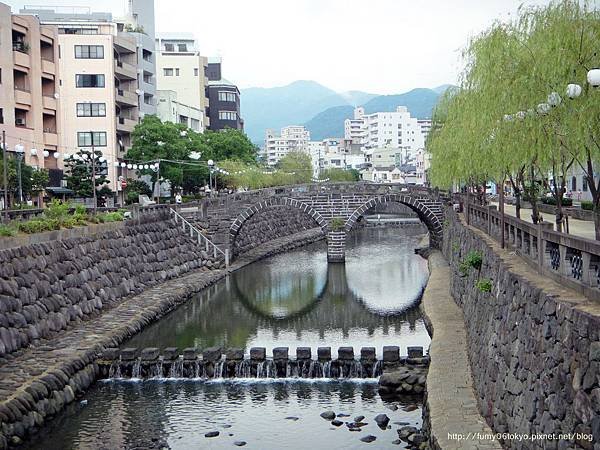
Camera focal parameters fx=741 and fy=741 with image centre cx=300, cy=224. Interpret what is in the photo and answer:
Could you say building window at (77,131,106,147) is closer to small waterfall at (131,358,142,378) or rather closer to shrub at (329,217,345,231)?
shrub at (329,217,345,231)

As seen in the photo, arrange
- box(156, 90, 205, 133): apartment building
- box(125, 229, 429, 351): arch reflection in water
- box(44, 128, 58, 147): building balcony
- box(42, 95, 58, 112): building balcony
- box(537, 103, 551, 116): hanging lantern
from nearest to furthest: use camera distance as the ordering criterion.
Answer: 1. box(537, 103, 551, 116): hanging lantern
2. box(125, 229, 429, 351): arch reflection in water
3. box(44, 128, 58, 147): building balcony
4. box(42, 95, 58, 112): building balcony
5. box(156, 90, 205, 133): apartment building

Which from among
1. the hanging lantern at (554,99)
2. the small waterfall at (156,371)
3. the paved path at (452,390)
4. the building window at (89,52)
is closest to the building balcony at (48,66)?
the building window at (89,52)

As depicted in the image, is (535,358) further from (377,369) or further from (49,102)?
(49,102)

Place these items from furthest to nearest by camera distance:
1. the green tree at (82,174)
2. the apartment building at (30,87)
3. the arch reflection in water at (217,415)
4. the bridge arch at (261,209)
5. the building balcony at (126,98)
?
the building balcony at (126,98) → the bridge arch at (261,209) → the green tree at (82,174) → the apartment building at (30,87) → the arch reflection in water at (217,415)

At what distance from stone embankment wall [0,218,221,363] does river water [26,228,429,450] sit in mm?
2592

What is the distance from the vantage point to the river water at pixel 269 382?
17.9 m

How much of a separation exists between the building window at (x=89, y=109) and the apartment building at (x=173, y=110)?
43.3ft

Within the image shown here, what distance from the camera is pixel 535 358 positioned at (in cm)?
1117

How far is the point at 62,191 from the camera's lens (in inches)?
1897

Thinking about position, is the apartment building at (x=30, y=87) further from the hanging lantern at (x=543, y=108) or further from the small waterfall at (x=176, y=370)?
the hanging lantern at (x=543, y=108)

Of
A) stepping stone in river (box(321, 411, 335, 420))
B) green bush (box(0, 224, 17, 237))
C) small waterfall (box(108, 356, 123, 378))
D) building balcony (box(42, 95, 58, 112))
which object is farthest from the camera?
building balcony (box(42, 95, 58, 112))

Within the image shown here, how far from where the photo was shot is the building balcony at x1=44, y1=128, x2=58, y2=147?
2024 inches

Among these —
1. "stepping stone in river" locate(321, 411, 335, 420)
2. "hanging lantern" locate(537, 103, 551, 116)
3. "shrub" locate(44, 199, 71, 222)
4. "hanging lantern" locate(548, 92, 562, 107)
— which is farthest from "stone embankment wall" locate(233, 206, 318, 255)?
"hanging lantern" locate(548, 92, 562, 107)

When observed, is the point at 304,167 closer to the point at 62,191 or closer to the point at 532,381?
the point at 62,191
